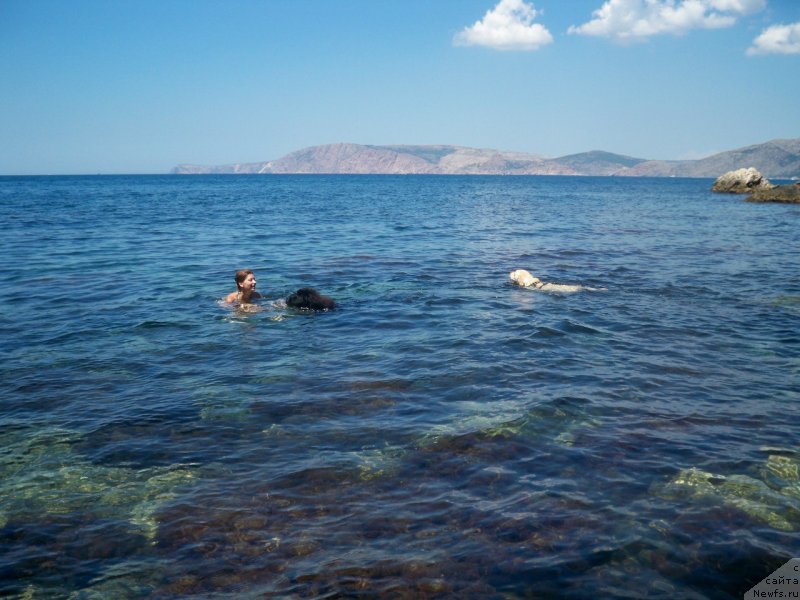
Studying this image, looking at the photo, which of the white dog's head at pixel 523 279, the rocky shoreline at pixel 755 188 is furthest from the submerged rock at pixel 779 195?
the white dog's head at pixel 523 279

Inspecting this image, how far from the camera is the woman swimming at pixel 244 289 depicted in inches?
611

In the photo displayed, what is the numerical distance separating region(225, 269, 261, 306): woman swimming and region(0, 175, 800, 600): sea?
365 mm

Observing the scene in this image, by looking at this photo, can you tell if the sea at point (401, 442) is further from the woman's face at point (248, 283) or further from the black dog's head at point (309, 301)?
the woman's face at point (248, 283)

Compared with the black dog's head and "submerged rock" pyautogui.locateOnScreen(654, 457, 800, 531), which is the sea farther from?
the black dog's head

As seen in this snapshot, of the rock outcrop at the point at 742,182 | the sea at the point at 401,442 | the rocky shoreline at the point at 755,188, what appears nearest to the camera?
the sea at the point at 401,442

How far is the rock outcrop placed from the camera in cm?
7869

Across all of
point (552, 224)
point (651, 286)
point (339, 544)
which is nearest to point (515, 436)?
point (339, 544)

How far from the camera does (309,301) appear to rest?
15.8m

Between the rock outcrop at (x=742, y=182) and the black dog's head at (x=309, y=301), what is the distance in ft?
262

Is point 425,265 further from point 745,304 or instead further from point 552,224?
point 552,224

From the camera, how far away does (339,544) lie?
5883 mm

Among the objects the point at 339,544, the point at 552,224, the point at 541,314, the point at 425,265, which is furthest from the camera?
the point at 552,224

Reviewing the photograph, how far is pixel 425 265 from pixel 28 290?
15.3 meters

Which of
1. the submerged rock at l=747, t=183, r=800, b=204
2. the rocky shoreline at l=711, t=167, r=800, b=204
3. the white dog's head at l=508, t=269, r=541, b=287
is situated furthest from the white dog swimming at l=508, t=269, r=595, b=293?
the rocky shoreline at l=711, t=167, r=800, b=204
